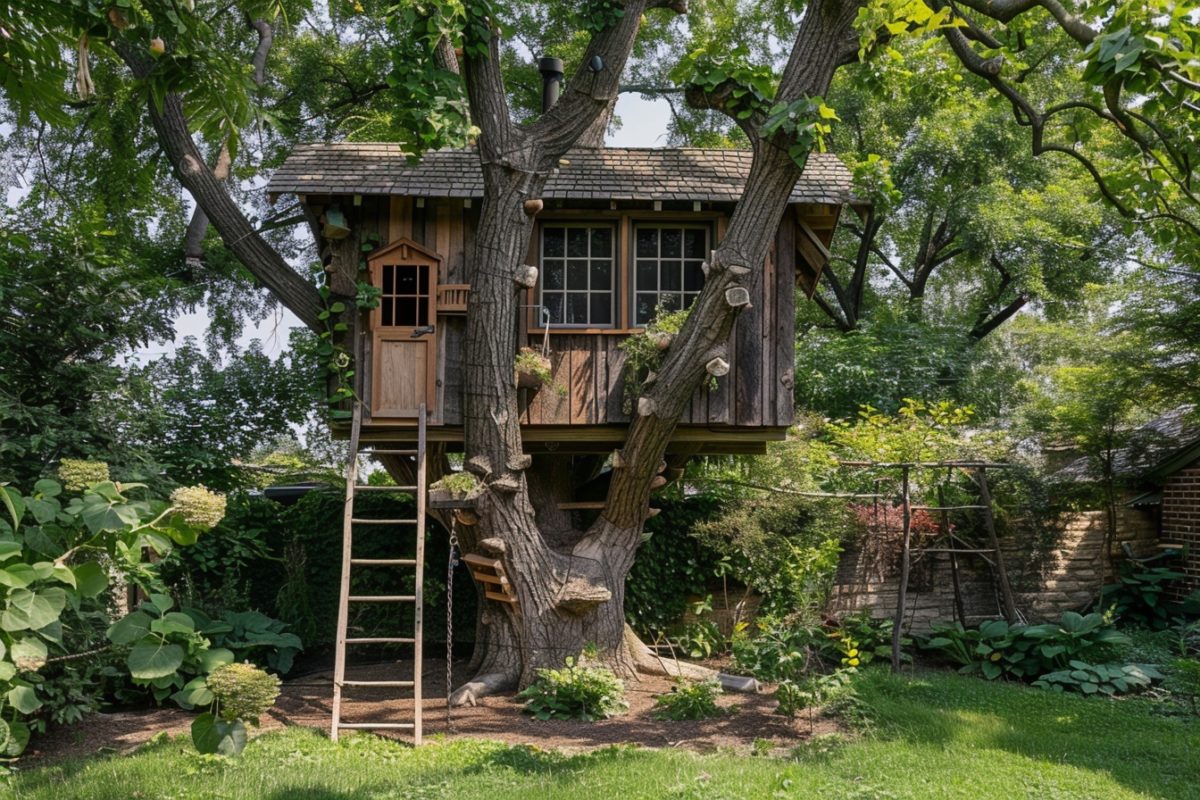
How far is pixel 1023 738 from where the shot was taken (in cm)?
807

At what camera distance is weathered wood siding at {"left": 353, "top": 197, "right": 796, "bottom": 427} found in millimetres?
10281

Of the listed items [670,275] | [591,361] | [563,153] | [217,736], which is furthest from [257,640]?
[217,736]

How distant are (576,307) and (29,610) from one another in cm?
813

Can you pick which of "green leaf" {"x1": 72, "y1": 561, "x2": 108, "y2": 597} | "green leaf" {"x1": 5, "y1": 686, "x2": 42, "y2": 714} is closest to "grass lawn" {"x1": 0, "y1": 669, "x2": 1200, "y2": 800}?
"green leaf" {"x1": 5, "y1": 686, "x2": 42, "y2": 714}

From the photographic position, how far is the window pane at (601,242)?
34.8 feet

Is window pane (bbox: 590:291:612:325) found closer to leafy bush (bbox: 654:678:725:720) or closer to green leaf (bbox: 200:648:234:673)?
leafy bush (bbox: 654:678:725:720)

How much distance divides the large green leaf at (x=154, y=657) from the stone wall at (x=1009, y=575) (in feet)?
34.0

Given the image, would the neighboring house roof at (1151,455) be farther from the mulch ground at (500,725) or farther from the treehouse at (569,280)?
the mulch ground at (500,725)

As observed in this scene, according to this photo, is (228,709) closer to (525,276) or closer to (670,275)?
(525,276)

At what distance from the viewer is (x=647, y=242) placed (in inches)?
419

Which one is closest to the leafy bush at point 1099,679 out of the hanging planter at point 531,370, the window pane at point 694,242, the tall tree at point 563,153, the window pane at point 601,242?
the tall tree at point 563,153

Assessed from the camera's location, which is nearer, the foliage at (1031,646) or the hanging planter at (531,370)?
the hanging planter at (531,370)

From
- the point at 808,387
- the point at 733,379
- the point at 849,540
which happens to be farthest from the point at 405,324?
the point at 808,387

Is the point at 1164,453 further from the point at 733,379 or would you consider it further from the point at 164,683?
the point at 164,683
